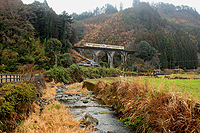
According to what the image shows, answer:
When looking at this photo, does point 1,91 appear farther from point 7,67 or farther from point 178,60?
point 178,60

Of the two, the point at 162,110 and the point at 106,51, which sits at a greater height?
the point at 106,51

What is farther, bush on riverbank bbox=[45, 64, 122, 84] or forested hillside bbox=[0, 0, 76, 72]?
forested hillside bbox=[0, 0, 76, 72]

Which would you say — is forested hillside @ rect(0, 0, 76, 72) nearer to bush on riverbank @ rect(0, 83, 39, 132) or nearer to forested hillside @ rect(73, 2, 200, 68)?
bush on riverbank @ rect(0, 83, 39, 132)

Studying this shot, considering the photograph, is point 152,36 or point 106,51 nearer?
point 106,51

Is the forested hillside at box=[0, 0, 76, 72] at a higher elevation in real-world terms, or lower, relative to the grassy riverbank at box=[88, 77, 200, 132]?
higher

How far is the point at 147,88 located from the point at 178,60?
82.9 meters

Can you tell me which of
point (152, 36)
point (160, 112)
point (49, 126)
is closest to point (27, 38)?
point (49, 126)

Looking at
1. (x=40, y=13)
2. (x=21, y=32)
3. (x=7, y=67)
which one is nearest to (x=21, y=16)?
(x=40, y=13)

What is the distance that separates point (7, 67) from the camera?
98.9 ft

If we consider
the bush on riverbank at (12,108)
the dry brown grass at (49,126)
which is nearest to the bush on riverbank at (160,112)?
the dry brown grass at (49,126)

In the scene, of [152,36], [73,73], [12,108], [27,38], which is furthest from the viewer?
[152,36]

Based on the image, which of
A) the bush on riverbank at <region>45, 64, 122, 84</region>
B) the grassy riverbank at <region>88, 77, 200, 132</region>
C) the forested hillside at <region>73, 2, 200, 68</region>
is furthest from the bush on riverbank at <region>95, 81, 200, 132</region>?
the forested hillside at <region>73, 2, 200, 68</region>

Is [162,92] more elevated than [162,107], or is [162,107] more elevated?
[162,92]

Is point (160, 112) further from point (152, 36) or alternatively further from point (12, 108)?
point (152, 36)
